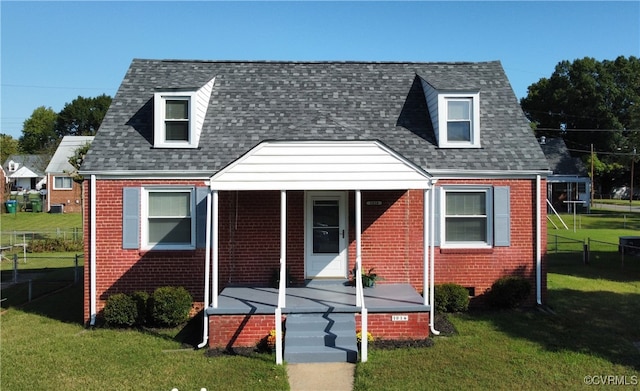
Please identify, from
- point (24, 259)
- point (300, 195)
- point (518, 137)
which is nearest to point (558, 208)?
point (518, 137)

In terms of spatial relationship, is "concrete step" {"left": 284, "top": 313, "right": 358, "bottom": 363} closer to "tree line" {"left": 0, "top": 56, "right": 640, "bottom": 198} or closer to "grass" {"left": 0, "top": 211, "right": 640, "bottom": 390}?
"grass" {"left": 0, "top": 211, "right": 640, "bottom": 390}

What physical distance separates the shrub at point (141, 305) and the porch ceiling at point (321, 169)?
322cm

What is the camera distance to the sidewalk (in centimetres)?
722

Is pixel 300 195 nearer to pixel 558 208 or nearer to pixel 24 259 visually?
pixel 24 259

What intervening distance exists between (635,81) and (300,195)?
215ft

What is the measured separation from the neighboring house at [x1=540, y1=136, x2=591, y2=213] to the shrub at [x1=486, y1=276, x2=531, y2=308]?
36.2 metres

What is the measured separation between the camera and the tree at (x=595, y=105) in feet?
195

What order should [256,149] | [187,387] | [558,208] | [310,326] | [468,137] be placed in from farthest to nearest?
1. [558,208]
2. [468,137]
3. [256,149]
4. [310,326]
5. [187,387]

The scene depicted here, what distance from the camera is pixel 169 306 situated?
10.1 metres

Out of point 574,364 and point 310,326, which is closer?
point 574,364

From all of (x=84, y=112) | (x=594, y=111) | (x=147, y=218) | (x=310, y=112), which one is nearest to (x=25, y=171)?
(x=84, y=112)

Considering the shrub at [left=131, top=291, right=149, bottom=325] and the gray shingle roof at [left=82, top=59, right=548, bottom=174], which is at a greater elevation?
the gray shingle roof at [left=82, top=59, right=548, bottom=174]

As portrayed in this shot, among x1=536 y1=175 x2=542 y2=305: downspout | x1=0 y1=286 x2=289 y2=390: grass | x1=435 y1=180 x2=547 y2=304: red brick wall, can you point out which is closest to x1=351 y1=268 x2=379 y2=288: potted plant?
x1=435 y1=180 x2=547 y2=304: red brick wall

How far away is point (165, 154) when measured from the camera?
11398 millimetres
